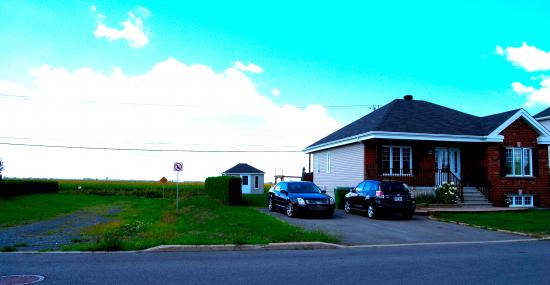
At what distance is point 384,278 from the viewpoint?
7.74m

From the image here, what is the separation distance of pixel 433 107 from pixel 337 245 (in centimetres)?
2080

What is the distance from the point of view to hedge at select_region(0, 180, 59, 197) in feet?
139

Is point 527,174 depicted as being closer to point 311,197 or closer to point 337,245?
point 311,197

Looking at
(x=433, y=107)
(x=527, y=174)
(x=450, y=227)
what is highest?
(x=433, y=107)

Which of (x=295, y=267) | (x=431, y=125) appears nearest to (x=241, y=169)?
(x=431, y=125)

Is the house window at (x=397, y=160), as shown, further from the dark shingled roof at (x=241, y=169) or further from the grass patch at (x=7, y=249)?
the dark shingled roof at (x=241, y=169)

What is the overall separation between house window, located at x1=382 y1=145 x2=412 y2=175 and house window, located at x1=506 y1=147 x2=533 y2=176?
5.86m

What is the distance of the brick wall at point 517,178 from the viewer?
24.6 meters

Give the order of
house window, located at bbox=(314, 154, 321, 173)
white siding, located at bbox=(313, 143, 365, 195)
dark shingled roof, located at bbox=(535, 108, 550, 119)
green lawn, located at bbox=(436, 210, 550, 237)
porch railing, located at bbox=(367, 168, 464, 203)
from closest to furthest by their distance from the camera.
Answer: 1. green lawn, located at bbox=(436, 210, 550, 237)
2. porch railing, located at bbox=(367, 168, 464, 203)
3. white siding, located at bbox=(313, 143, 365, 195)
4. house window, located at bbox=(314, 154, 321, 173)
5. dark shingled roof, located at bbox=(535, 108, 550, 119)

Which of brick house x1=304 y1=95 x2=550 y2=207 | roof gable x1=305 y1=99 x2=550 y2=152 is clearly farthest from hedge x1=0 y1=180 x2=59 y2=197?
brick house x1=304 y1=95 x2=550 y2=207

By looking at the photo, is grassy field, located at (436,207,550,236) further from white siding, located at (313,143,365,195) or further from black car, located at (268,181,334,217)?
white siding, located at (313,143,365,195)

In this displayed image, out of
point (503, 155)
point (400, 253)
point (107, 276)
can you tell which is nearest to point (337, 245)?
point (400, 253)

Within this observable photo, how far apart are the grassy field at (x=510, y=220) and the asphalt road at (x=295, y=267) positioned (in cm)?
515

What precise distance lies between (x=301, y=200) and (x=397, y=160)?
889 centimetres
